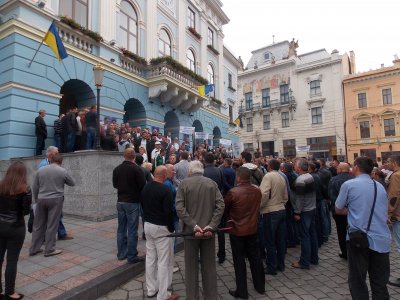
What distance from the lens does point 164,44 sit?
18.1 metres

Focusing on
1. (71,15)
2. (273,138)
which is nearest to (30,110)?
(71,15)

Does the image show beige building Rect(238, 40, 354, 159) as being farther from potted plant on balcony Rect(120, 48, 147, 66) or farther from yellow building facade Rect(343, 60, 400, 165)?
potted plant on balcony Rect(120, 48, 147, 66)

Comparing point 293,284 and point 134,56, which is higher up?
point 134,56

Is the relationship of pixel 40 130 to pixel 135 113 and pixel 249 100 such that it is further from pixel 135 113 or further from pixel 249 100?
pixel 249 100

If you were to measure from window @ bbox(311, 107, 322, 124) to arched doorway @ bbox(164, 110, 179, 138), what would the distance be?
25.9 metres

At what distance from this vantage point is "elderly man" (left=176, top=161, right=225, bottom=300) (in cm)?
361

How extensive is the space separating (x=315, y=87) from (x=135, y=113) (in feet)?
101

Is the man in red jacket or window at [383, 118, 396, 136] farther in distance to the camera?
window at [383, 118, 396, 136]

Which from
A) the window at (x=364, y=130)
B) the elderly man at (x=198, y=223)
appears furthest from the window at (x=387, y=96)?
the elderly man at (x=198, y=223)

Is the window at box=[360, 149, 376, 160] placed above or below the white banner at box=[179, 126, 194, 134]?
below

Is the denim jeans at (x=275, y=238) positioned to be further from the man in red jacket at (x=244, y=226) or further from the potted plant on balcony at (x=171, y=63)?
the potted plant on balcony at (x=171, y=63)

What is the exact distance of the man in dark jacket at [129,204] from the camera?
468 cm

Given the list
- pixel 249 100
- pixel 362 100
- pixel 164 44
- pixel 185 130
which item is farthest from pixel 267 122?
pixel 185 130

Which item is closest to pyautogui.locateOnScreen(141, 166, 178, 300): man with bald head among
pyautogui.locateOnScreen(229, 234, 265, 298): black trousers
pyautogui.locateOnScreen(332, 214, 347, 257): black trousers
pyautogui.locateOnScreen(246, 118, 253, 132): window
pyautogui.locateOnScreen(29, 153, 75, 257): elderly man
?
pyautogui.locateOnScreen(229, 234, 265, 298): black trousers
